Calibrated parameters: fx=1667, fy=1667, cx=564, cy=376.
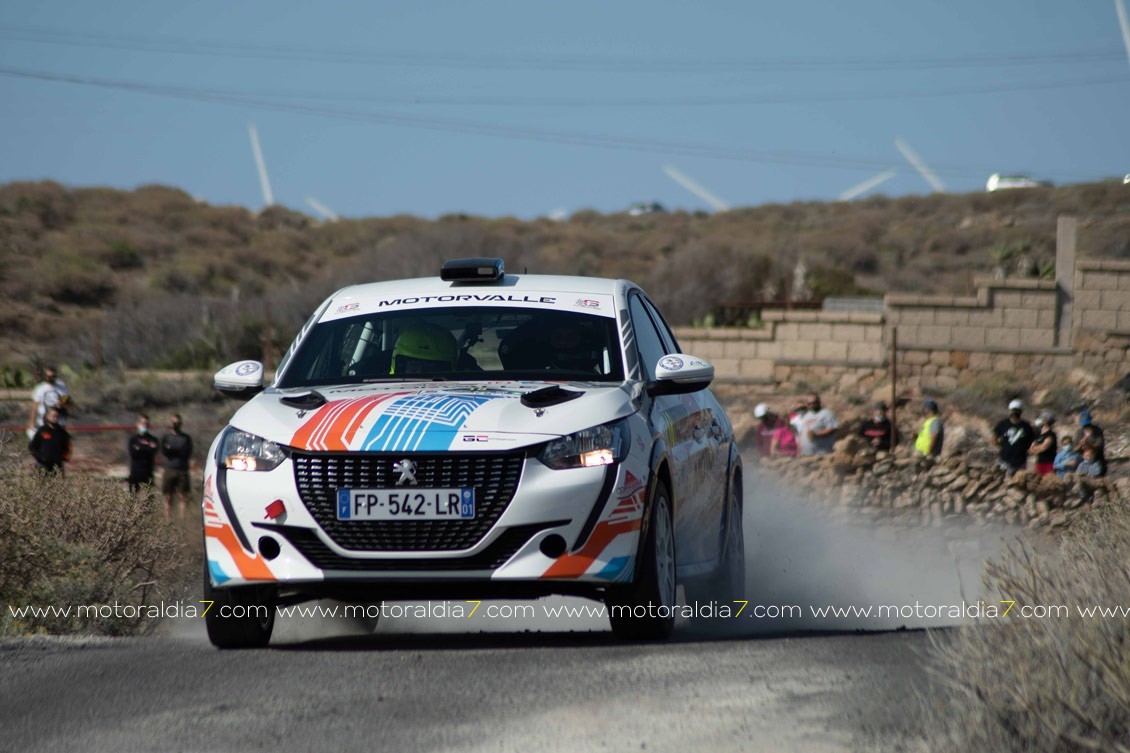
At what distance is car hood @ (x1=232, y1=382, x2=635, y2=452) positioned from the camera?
22.3ft

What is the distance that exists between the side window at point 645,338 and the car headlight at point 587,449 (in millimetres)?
1105

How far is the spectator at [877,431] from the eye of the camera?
22359 mm

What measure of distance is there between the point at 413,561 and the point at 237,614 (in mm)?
933

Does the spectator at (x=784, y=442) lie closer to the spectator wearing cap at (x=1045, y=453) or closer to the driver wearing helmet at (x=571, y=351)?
the spectator wearing cap at (x=1045, y=453)

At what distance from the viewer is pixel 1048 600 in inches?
207

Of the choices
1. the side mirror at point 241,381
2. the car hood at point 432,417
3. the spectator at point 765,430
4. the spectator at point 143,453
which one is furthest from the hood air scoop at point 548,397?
the spectator at point 765,430

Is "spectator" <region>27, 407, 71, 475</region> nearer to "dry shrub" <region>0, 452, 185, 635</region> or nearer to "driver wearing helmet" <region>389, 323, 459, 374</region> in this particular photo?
"dry shrub" <region>0, 452, 185, 635</region>

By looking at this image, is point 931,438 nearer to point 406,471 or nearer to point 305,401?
point 305,401

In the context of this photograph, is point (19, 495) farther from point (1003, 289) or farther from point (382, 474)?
point (1003, 289)

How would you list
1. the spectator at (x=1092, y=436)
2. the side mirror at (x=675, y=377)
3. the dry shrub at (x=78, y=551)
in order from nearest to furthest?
the side mirror at (x=675, y=377)
the dry shrub at (x=78, y=551)
the spectator at (x=1092, y=436)

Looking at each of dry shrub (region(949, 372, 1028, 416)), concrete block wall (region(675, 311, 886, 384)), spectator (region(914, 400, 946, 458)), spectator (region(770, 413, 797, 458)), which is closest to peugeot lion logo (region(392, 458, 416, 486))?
spectator (region(914, 400, 946, 458))

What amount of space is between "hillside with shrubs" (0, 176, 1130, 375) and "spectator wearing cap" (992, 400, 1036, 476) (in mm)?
18060

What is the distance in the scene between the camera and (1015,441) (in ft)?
65.7

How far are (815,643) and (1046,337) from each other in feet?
84.2
